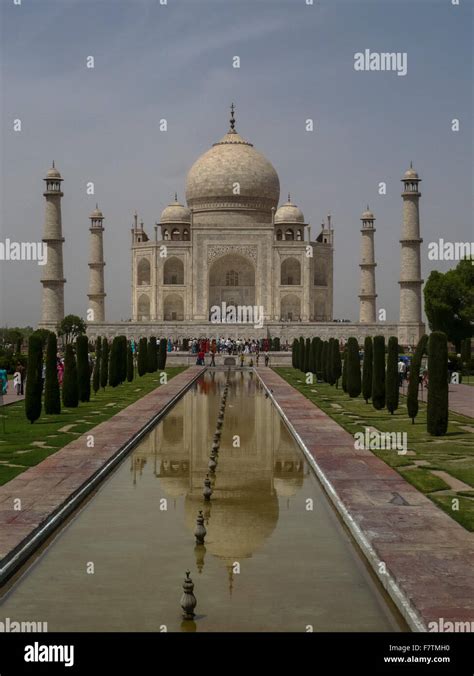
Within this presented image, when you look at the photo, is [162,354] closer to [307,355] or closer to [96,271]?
[307,355]

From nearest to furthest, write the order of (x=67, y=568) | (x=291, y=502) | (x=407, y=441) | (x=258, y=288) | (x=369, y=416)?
(x=67, y=568), (x=291, y=502), (x=407, y=441), (x=369, y=416), (x=258, y=288)

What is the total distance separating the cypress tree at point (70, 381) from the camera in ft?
52.4

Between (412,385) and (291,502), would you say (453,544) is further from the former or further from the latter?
(412,385)

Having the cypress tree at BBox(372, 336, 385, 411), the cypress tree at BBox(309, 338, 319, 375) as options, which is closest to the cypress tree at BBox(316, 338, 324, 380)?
the cypress tree at BBox(309, 338, 319, 375)

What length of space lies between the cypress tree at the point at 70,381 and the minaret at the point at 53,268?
22.4 m

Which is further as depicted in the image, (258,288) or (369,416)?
(258,288)

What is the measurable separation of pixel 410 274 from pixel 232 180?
10.7m

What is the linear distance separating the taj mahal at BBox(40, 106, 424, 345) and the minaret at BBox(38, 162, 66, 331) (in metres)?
0.44

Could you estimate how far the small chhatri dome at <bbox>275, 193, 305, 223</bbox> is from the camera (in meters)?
46.3

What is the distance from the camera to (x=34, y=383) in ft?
44.3

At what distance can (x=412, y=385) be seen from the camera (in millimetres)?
13531

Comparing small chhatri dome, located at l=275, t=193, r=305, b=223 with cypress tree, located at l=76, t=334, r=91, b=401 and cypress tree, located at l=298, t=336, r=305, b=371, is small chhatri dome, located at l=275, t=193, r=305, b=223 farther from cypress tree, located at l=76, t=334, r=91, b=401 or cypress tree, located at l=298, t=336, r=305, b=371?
cypress tree, located at l=76, t=334, r=91, b=401
